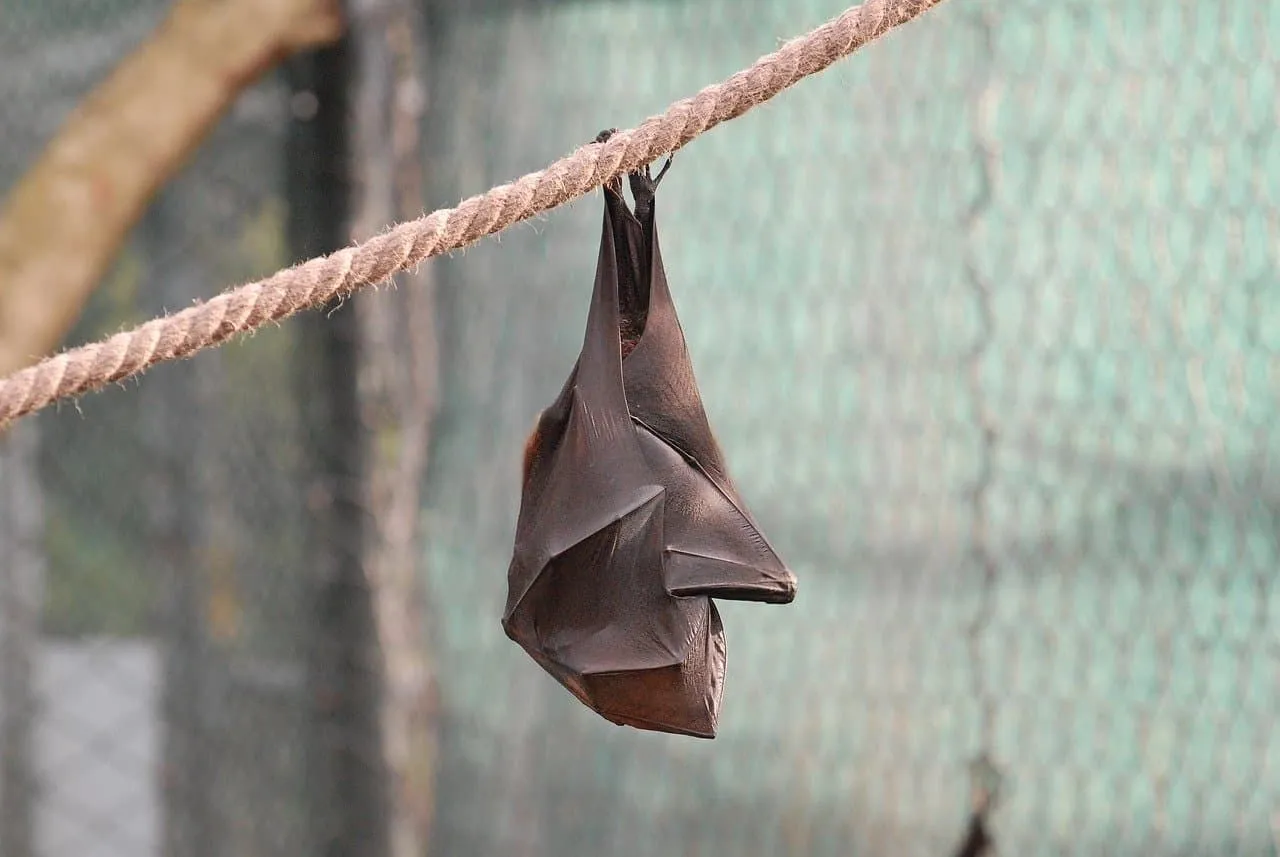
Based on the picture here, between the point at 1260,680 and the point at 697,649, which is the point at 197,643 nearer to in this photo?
the point at 697,649

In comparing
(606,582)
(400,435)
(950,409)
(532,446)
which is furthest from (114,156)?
(950,409)

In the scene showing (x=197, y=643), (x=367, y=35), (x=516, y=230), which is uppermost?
(x=367, y=35)

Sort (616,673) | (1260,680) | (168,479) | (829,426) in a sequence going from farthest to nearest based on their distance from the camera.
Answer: (168,479)
(829,426)
(1260,680)
(616,673)

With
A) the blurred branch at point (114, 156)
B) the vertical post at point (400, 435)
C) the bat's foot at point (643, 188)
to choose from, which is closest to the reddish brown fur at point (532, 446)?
the bat's foot at point (643, 188)

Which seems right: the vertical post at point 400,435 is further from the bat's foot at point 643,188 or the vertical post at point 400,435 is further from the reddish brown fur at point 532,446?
the bat's foot at point 643,188

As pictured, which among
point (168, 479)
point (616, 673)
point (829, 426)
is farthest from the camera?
point (168, 479)

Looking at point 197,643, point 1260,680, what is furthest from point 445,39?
point 1260,680

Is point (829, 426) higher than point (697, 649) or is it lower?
higher
